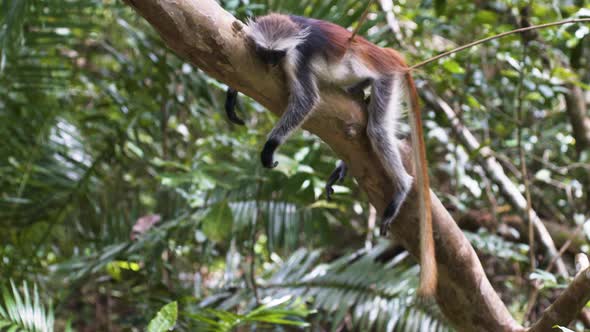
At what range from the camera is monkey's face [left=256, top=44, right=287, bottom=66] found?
2021 millimetres

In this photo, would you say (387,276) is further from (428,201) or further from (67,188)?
(67,188)

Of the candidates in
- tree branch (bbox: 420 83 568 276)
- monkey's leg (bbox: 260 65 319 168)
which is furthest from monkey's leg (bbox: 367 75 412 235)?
tree branch (bbox: 420 83 568 276)

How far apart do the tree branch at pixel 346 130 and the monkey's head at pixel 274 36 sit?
5 cm

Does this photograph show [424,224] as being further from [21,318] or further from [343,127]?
[21,318]

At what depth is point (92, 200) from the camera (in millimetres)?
4117

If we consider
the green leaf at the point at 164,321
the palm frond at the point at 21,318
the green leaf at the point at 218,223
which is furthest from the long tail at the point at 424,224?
the palm frond at the point at 21,318

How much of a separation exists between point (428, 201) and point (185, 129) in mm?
2848

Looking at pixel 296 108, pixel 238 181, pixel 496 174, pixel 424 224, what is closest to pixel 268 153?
pixel 296 108

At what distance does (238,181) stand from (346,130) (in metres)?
1.49

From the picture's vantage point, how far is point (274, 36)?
238 cm

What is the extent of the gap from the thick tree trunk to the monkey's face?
0.10ft

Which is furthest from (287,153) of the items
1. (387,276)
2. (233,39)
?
(233,39)

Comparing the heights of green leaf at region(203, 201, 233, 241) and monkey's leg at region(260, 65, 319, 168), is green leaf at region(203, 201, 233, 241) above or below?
below

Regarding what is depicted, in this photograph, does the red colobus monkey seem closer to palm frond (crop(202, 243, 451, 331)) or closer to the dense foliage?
the dense foliage
